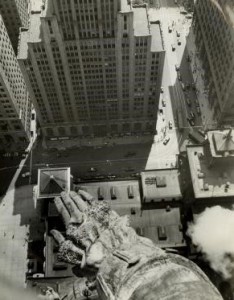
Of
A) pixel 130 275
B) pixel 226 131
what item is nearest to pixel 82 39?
pixel 226 131

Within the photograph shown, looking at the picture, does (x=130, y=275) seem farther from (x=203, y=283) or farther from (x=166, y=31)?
(x=166, y=31)

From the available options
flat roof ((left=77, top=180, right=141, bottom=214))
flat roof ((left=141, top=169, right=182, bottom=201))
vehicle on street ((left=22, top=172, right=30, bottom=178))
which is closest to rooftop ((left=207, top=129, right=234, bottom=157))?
flat roof ((left=141, top=169, right=182, bottom=201))

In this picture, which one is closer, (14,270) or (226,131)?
(226,131)

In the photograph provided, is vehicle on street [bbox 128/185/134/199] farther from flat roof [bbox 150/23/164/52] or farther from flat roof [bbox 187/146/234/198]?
flat roof [bbox 150/23/164/52]

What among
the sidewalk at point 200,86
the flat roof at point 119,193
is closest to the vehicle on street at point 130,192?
the flat roof at point 119,193

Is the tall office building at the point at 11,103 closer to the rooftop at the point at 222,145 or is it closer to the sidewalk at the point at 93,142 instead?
the sidewalk at the point at 93,142

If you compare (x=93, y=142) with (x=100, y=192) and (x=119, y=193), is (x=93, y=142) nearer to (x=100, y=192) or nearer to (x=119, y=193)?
(x=100, y=192)

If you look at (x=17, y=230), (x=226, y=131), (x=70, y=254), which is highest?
(x=226, y=131)
